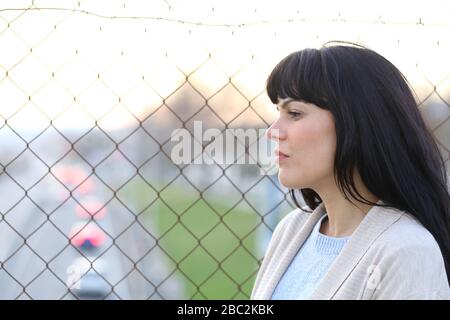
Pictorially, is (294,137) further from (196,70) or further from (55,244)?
(55,244)

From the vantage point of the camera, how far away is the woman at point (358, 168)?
1869 millimetres

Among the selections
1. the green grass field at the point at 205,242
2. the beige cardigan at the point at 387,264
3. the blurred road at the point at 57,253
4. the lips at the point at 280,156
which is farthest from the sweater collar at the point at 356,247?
the green grass field at the point at 205,242

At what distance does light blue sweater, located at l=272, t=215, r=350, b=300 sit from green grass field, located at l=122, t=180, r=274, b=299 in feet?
9.48

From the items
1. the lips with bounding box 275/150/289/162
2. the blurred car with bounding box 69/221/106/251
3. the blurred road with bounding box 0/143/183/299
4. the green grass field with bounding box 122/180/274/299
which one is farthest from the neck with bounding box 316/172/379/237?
the blurred car with bounding box 69/221/106/251

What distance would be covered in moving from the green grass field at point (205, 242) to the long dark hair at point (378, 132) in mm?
3101

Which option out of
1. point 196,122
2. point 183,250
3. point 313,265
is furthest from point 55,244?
point 313,265

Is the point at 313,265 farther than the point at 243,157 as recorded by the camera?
No

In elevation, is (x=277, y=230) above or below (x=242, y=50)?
below

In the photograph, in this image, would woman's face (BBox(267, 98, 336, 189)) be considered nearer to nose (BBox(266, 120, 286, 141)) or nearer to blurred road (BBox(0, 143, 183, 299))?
nose (BBox(266, 120, 286, 141))

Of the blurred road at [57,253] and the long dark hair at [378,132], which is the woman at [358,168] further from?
the blurred road at [57,253]

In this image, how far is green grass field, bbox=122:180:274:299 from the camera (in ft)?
23.4

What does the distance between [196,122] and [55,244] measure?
881 cm

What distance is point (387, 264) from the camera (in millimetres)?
1819

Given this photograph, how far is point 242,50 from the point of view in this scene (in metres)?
2.52
